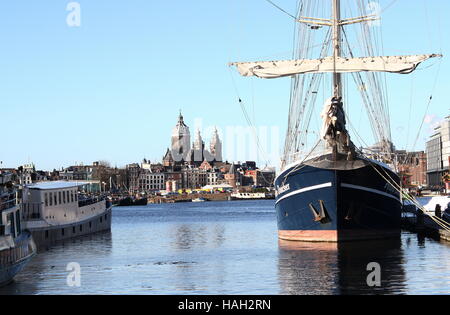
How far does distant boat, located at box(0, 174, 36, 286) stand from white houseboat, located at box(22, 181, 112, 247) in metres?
18.7

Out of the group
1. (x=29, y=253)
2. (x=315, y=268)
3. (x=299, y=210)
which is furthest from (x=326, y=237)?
(x=29, y=253)

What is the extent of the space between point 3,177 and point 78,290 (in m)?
7.24

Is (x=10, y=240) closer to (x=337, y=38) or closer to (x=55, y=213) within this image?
(x=337, y=38)

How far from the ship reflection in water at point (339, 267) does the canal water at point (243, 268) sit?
1.5 inches

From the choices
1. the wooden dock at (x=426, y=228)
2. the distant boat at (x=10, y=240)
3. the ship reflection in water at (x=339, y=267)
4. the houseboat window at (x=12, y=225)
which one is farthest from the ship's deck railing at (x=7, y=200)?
the wooden dock at (x=426, y=228)

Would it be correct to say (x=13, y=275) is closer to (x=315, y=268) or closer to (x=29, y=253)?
(x=29, y=253)

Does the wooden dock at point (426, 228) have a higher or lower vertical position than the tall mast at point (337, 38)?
lower

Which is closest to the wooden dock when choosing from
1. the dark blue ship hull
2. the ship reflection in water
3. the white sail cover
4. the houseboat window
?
the ship reflection in water

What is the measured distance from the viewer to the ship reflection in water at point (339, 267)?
33469 mm

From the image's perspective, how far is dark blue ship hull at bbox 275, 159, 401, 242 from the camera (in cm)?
4878

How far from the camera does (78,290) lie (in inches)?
1368

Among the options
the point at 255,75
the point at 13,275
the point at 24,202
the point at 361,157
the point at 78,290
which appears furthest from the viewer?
the point at 24,202

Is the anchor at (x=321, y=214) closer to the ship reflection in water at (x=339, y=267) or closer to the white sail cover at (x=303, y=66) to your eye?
the ship reflection in water at (x=339, y=267)

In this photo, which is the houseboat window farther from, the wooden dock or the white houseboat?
the wooden dock
